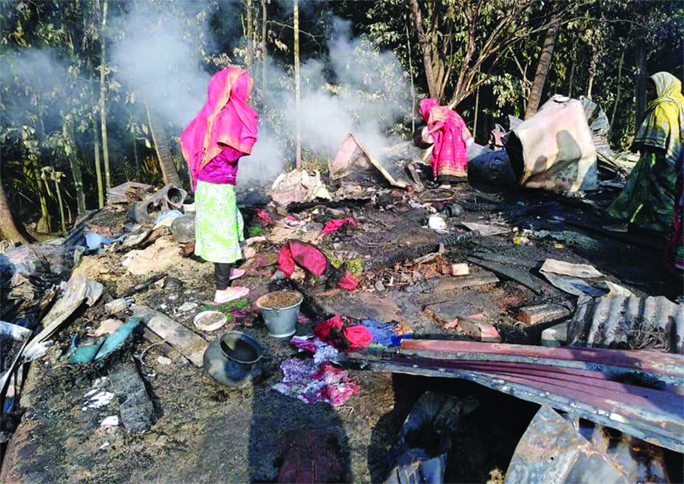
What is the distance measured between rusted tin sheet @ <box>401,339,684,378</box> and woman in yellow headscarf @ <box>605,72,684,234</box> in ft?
12.1

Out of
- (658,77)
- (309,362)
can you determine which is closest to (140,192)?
(309,362)

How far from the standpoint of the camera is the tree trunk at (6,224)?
6.80 metres

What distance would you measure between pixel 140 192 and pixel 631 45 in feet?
44.7

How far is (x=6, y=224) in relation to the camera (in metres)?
6.84

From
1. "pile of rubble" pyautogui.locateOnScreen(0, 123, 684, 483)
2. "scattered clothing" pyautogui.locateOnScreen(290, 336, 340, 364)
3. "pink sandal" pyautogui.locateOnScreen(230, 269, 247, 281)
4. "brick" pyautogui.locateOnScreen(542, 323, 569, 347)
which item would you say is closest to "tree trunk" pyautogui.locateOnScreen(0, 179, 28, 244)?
"pile of rubble" pyautogui.locateOnScreen(0, 123, 684, 483)

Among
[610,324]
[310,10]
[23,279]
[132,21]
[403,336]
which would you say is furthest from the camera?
[310,10]

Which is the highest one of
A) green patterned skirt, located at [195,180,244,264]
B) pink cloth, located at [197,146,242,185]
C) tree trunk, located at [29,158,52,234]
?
pink cloth, located at [197,146,242,185]

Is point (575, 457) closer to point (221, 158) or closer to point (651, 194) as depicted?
point (221, 158)

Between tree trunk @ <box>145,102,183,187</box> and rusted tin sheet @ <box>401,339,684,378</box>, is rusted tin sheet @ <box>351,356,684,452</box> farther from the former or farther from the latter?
tree trunk @ <box>145,102,183,187</box>

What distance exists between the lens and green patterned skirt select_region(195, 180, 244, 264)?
3.90 m

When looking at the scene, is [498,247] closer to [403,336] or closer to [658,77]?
[403,336]

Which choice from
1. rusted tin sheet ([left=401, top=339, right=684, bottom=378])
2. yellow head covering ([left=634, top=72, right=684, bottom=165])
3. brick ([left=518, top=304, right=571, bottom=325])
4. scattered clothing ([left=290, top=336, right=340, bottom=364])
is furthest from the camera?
yellow head covering ([left=634, top=72, right=684, bottom=165])

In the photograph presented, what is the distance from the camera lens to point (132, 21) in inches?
293

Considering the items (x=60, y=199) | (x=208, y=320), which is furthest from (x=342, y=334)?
(x=60, y=199)
